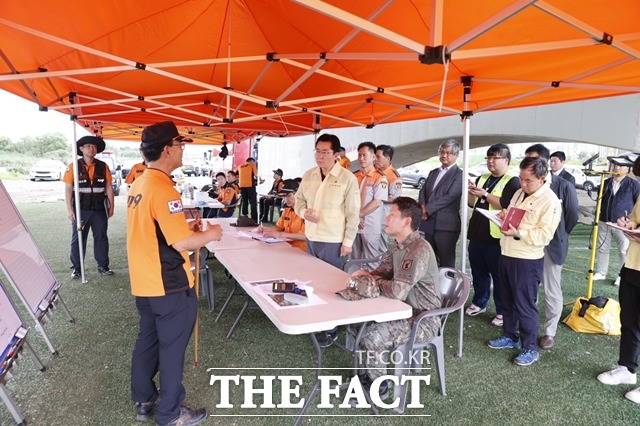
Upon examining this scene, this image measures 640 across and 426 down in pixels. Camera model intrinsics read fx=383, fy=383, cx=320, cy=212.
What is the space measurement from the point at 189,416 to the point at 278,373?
2.21ft

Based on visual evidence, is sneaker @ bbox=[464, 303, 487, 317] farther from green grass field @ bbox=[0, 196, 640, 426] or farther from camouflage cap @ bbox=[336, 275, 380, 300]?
camouflage cap @ bbox=[336, 275, 380, 300]

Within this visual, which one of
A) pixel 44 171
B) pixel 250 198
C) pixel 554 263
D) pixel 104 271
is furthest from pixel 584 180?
pixel 44 171

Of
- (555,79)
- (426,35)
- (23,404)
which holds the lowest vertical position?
(23,404)

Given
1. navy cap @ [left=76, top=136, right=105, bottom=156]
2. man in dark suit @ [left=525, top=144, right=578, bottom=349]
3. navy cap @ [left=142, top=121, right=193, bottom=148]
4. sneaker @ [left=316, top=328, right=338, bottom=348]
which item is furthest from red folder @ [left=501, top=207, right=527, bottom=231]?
navy cap @ [left=76, top=136, right=105, bottom=156]

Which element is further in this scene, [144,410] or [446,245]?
[446,245]

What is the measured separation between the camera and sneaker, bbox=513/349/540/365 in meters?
2.67

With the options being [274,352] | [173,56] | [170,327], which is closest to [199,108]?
[173,56]

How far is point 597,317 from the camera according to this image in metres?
3.20

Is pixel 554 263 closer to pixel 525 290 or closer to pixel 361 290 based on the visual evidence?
pixel 525 290

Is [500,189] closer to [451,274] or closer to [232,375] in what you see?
[451,274]

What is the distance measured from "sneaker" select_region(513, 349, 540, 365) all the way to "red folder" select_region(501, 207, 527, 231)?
908 mm

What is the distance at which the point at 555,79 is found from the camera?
2.74m

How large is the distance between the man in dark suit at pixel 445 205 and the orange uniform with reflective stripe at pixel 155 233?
7.72ft

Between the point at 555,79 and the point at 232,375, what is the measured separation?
304cm
